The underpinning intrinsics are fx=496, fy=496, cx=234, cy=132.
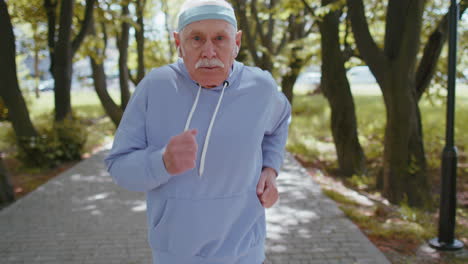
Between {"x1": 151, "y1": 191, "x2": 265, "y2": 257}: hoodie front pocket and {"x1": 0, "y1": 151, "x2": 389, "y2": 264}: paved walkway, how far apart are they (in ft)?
11.3

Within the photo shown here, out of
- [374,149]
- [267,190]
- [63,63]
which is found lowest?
[374,149]

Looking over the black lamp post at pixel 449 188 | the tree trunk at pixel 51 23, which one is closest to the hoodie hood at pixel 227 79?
the black lamp post at pixel 449 188

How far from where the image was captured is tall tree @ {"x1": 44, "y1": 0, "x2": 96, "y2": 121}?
428 inches

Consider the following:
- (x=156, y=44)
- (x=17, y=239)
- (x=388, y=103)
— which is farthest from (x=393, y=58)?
(x=156, y=44)

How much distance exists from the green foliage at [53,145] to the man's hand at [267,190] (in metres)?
9.02

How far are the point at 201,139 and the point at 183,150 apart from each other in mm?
249

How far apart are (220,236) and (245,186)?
21 centimetres

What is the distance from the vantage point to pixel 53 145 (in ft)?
35.2

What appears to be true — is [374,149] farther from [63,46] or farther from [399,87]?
[63,46]

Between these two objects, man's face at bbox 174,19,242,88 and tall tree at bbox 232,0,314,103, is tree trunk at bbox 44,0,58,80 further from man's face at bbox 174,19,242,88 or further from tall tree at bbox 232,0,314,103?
man's face at bbox 174,19,242,88

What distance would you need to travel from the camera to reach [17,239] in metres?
5.96

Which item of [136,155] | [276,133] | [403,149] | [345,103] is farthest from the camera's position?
[345,103]

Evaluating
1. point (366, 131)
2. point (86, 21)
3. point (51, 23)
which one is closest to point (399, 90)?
point (86, 21)

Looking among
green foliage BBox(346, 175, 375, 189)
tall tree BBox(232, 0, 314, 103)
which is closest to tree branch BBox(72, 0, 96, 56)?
tall tree BBox(232, 0, 314, 103)
